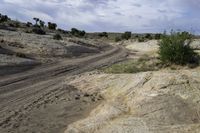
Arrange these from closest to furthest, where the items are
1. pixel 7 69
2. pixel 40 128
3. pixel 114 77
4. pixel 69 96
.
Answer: pixel 40 128, pixel 69 96, pixel 114 77, pixel 7 69

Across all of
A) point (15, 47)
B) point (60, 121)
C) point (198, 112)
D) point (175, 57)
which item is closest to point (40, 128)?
point (60, 121)

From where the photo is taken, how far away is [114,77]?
21.9m

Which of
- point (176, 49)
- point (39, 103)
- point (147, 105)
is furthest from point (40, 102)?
point (176, 49)

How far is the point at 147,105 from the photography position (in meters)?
16.1

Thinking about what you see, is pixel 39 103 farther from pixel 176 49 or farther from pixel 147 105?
pixel 176 49

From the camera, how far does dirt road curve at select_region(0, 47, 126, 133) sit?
14570mm

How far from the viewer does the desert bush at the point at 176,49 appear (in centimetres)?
2522

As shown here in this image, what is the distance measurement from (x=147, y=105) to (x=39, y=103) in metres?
4.29

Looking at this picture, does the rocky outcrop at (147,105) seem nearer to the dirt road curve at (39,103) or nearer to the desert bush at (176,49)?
the dirt road curve at (39,103)

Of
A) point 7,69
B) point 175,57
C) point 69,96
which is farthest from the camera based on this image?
point 7,69

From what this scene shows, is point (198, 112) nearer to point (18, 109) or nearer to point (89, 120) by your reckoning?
point (89, 120)

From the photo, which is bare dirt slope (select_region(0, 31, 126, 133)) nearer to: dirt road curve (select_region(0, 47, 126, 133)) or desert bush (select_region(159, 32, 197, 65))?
dirt road curve (select_region(0, 47, 126, 133))

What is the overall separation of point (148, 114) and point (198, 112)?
162cm

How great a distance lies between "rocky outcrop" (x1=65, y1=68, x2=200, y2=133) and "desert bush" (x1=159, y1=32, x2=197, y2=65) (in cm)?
499
